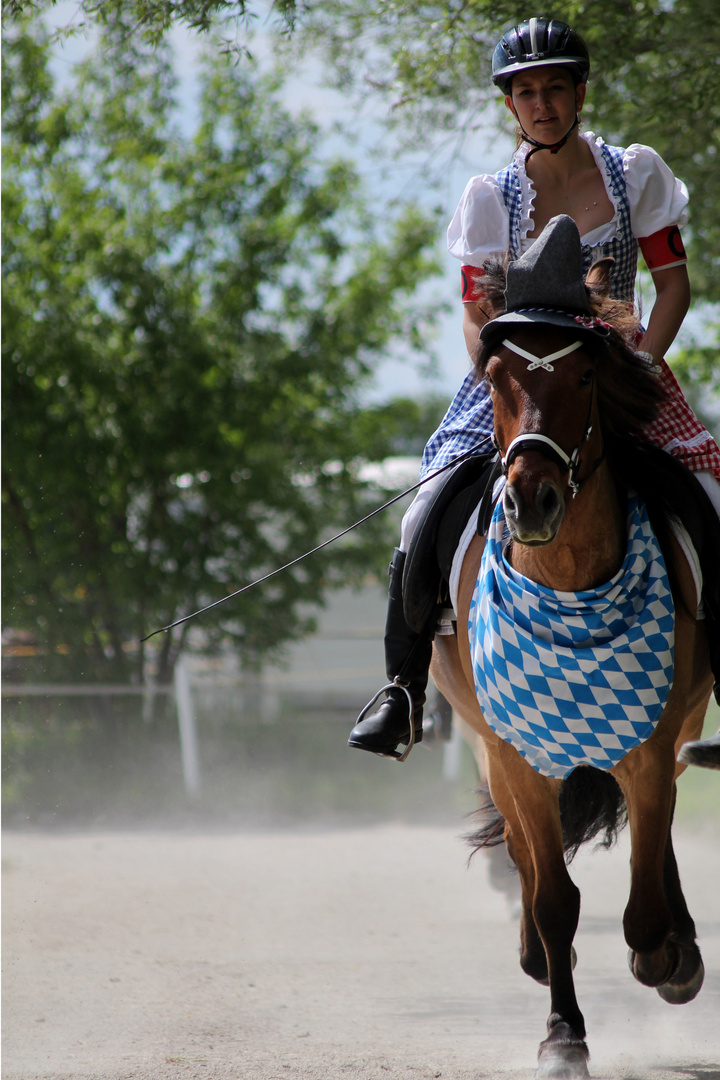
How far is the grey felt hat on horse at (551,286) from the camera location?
105 inches

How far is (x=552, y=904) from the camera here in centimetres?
330

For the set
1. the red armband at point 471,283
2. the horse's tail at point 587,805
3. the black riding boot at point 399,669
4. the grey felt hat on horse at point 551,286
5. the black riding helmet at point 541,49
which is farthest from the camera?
the horse's tail at point 587,805

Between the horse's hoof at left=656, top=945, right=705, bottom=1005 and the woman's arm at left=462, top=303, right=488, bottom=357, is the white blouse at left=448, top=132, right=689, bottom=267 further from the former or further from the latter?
the horse's hoof at left=656, top=945, right=705, bottom=1005

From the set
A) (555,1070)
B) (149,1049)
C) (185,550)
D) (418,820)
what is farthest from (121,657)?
(555,1070)

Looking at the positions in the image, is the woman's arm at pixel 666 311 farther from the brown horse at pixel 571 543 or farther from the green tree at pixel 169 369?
the green tree at pixel 169 369

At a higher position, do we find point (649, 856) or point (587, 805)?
point (649, 856)

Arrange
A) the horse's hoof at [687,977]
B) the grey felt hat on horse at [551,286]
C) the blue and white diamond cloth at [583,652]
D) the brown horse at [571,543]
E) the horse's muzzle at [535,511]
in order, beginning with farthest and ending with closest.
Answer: the horse's hoof at [687,977] → the blue and white diamond cloth at [583,652] → the grey felt hat on horse at [551,286] → the brown horse at [571,543] → the horse's muzzle at [535,511]

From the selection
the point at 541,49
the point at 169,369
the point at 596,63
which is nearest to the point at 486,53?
the point at 596,63

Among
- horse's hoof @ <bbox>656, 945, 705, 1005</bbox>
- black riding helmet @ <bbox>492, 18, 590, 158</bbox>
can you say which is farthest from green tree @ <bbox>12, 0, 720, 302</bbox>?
horse's hoof @ <bbox>656, 945, 705, 1005</bbox>

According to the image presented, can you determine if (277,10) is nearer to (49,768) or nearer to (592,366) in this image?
(592,366)

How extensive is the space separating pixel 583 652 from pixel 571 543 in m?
0.31

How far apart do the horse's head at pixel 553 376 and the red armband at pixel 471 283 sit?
132 mm

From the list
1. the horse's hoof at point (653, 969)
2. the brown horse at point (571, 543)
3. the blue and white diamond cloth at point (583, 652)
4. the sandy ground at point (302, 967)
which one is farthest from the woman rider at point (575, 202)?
the sandy ground at point (302, 967)

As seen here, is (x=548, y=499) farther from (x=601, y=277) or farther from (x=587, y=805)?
(x=587, y=805)
